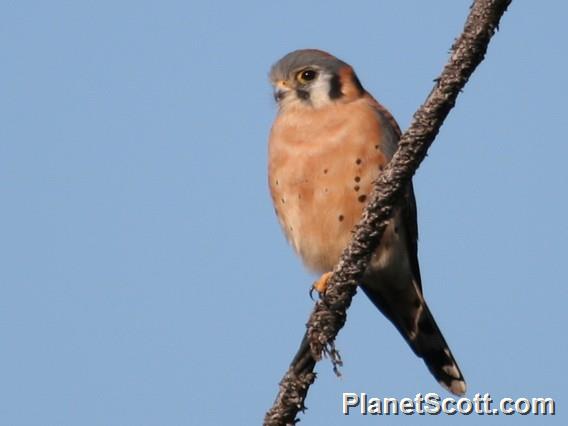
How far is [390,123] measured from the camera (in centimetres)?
478

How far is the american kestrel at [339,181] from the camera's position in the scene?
4555mm

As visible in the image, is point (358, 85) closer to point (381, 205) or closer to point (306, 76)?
point (306, 76)

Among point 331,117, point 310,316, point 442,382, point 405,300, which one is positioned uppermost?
point 331,117

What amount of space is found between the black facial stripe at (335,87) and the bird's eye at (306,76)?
4.1 inches

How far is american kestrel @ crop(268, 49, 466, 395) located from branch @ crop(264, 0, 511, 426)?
3.73ft

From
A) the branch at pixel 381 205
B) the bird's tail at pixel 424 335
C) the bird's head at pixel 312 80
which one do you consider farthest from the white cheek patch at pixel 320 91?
the branch at pixel 381 205

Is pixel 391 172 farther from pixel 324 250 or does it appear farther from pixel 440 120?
pixel 324 250

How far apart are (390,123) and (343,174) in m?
0.43

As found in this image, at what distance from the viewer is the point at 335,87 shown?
16.3 ft

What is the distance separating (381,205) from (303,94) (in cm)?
218

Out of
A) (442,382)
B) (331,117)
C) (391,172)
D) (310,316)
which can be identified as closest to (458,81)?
(391,172)

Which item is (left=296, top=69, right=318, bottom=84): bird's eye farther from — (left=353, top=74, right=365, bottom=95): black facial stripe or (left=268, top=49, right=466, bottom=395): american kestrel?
(left=353, top=74, right=365, bottom=95): black facial stripe

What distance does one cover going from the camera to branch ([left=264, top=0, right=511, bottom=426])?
2.57 meters

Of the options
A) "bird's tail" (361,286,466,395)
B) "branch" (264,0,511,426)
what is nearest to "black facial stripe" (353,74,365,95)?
"bird's tail" (361,286,466,395)
